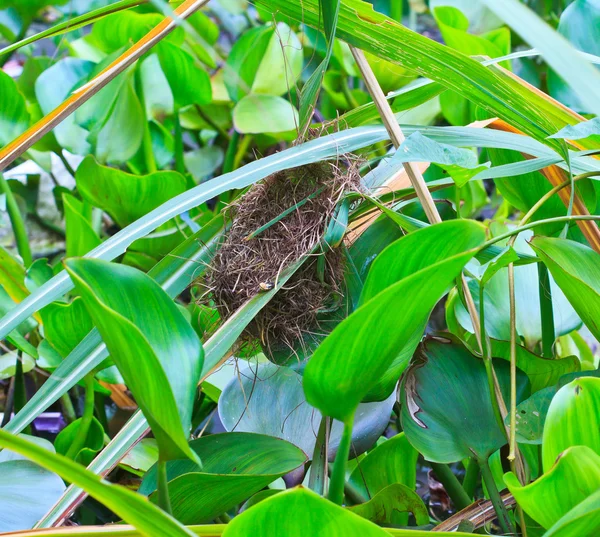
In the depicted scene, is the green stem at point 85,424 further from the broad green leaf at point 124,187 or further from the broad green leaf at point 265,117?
the broad green leaf at point 265,117

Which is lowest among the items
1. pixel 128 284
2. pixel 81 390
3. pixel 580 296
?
pixel 81 390

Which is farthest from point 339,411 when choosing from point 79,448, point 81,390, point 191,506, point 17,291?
point 81,390

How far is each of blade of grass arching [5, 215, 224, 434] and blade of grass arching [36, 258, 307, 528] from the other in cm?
6

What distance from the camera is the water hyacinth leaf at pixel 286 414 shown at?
52 cm

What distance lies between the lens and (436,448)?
1.49 feet

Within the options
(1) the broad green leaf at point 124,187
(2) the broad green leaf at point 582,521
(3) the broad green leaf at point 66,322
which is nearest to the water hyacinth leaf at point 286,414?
(3) the broad green leaf at point 66,322

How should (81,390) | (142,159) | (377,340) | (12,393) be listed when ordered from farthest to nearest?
(142,159), (81,390), (12,393), (377,340)

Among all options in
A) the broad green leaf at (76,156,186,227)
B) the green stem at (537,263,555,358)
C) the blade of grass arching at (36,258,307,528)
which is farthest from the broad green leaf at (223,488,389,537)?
the broad green leaf at (76,156,186,227)

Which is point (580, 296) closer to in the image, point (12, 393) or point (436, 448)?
point (436, 448)

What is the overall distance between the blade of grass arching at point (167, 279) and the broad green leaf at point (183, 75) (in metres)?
0.53

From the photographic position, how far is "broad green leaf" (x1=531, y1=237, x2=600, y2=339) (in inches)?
15.7

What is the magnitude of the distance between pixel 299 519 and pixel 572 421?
168mm

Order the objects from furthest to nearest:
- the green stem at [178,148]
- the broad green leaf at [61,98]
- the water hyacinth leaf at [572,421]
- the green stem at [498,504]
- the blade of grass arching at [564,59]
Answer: the green stem at [178,148] → the broad green leaf at [61,98] → the green stem at [498,504] → the water hyacinth leaf at [572,421] → the blade of grass arching at [564,59]

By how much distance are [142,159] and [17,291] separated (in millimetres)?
403
